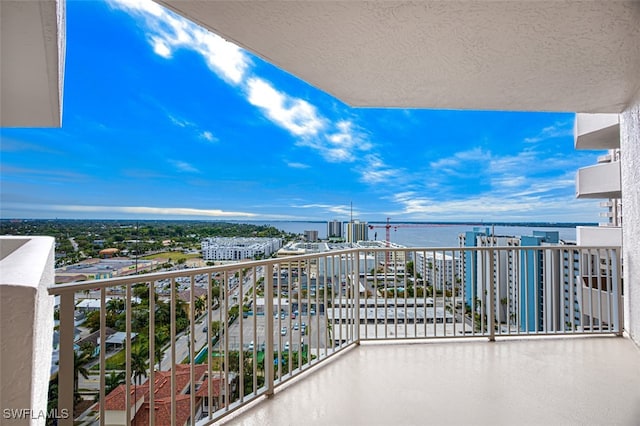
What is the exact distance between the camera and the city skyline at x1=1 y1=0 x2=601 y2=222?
23.0 ft

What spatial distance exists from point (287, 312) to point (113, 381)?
1274mm

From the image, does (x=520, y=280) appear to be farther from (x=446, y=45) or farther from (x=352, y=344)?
(x=446, y=45)

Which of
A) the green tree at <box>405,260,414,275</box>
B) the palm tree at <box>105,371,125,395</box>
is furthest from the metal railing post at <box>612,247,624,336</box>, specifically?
the palm tree at <box>105,371,125,395</box>

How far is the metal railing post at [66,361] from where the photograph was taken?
134 cm

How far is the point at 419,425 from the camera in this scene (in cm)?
182

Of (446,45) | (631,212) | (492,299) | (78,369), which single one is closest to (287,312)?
(78,369)

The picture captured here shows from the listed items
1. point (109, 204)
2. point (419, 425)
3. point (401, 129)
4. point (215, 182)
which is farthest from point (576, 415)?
point (401, 129)

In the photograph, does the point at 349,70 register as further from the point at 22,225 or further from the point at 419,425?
the point at 22,225

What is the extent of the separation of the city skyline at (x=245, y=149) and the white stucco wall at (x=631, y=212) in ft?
12.7

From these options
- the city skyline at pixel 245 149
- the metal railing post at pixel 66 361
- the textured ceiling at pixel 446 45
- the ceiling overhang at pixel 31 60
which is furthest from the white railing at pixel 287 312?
the city skyline at pixel 245 149

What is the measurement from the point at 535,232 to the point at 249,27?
4541 millimetres

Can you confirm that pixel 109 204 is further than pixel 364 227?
Yes

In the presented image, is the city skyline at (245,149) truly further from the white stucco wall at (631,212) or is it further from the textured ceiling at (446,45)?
the textured ceiling at (446,45)

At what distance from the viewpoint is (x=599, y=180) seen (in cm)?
544
